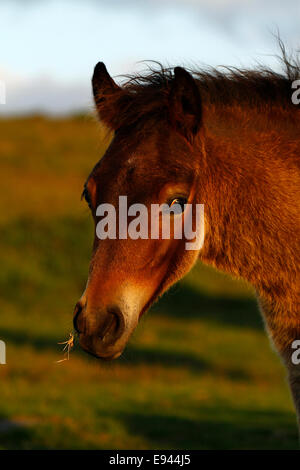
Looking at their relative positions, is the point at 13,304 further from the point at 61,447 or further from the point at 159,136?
the point at 159,136

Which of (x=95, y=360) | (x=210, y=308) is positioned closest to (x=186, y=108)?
(x=95, y=360)

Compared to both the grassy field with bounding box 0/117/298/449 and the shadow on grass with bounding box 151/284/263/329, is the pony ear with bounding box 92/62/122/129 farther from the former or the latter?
the shadow on grass with bounding box 151/284/263/329

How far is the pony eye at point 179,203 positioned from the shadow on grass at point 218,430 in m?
5.45

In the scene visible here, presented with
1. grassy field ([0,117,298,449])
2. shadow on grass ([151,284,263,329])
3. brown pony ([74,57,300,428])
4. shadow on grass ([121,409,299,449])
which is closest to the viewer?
brown pony ([74,57,300,428])

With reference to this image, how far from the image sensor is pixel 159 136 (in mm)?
4207

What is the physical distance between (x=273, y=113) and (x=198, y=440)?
613 centimetres

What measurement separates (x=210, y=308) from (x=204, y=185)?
19487 millimetres

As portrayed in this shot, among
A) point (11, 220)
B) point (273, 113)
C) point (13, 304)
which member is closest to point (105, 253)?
point (273, 113)

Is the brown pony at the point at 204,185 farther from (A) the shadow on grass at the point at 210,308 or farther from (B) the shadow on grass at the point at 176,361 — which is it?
(A) the shadow on grass at the point at 210,308

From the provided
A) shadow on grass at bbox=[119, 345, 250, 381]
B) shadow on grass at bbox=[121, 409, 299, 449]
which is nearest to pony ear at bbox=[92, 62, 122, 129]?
shadow on grass at bbox=[121, 409, 299, 449]

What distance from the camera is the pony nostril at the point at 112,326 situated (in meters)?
3.89

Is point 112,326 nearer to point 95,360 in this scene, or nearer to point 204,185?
point 204,185

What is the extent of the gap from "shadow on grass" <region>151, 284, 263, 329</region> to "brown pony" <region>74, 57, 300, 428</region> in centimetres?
1781

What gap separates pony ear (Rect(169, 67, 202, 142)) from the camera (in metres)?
4.12
